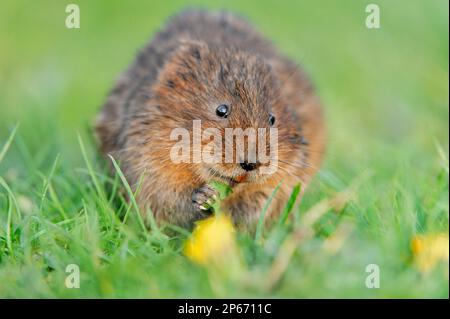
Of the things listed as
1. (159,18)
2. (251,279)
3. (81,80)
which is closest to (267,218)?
(251,279)

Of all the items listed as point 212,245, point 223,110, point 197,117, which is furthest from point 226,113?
point 212,245

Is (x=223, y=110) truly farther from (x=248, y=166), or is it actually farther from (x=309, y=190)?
(x=309, y=190)

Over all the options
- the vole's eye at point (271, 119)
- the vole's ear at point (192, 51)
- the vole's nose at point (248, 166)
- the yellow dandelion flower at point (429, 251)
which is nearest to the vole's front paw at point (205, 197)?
the vole's nose at point (248, 166)

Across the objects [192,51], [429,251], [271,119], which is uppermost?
[192,51]

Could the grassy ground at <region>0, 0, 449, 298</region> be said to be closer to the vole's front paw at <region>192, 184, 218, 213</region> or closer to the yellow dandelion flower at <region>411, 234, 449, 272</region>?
the yellow dandelion flower at <region>411, 234, 449, 272</region>

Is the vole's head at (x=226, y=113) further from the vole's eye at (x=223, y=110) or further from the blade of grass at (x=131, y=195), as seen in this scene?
the blade of grass at (x=131, y=195)

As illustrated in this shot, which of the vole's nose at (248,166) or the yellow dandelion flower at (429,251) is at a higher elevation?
the vole's nose at (248,166)

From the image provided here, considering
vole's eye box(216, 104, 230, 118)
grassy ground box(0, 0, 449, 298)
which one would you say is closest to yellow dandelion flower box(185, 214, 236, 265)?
grassy ground box(0, 0, 449, 298)
